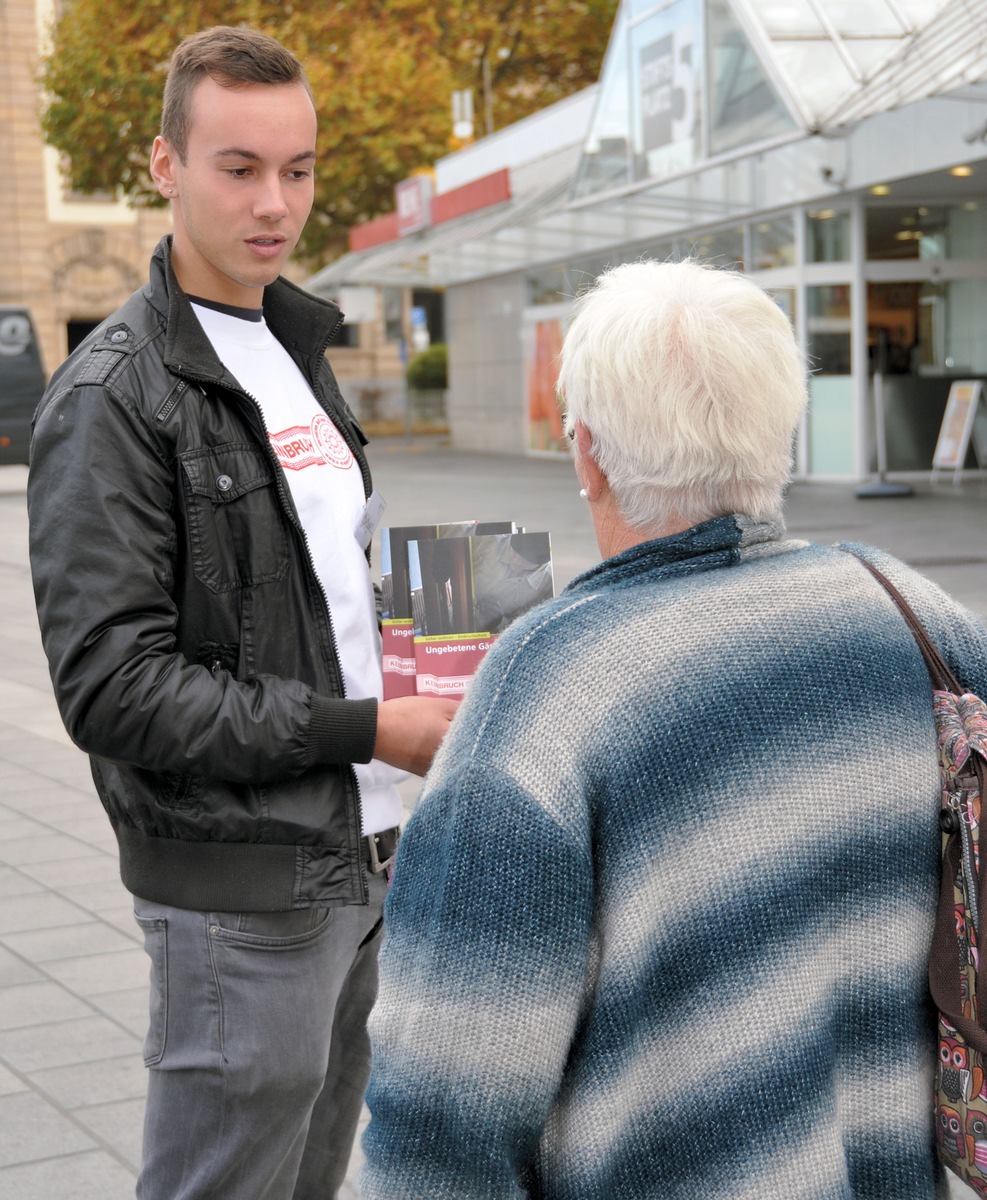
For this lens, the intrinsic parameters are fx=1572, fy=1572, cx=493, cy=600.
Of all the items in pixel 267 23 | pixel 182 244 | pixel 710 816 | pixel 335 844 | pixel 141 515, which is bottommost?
pixel 335 844

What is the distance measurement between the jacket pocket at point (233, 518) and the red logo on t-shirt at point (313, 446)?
5 cm

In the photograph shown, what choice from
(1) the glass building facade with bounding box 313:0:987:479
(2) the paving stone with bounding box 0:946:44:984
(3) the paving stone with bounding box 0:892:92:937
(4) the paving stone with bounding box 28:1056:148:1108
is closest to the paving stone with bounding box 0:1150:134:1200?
(4) the paving stone with bounding box 28:1056:148:1108

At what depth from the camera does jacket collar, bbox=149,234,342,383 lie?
194cm

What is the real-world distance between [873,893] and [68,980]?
323 centimetres

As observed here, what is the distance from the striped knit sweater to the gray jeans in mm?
498

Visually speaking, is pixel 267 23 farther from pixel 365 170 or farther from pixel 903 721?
pixel 903 721

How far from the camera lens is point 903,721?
157cm

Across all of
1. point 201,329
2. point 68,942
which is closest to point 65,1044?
point 68,942

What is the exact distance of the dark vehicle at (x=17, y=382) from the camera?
21.9m

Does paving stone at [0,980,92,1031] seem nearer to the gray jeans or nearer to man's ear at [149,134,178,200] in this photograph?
the gray jeans

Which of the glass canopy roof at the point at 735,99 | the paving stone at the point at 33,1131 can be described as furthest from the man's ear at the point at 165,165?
the glass canopy roof at the point at 735,99

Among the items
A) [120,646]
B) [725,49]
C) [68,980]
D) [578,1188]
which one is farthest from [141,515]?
[725,49]

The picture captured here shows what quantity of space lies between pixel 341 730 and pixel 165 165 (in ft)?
2.55

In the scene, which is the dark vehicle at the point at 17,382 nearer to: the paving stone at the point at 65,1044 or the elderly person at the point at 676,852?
the paving stone at the point at 65,1044
